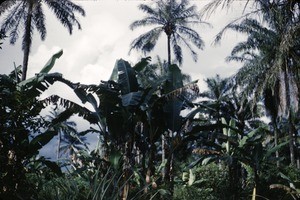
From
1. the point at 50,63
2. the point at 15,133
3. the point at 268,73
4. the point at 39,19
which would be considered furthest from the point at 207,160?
the point at 39,19

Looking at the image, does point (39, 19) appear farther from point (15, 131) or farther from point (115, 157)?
point (15, 131)

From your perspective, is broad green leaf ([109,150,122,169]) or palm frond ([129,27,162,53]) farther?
palm frond ([129,27,162,53])

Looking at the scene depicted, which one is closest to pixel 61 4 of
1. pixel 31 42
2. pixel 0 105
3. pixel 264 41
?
pixel 31 42

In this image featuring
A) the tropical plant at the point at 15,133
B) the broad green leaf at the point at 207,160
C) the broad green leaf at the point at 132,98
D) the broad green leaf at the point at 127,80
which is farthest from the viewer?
the broad green leaf at the point at 207,160

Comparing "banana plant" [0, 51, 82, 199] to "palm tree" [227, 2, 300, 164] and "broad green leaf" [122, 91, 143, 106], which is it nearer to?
"broad green leaf" [122, 91, 143, 106]

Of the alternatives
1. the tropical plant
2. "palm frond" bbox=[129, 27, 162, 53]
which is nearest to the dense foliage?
the tropical plant

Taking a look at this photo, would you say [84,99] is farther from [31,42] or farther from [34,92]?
[31,42]

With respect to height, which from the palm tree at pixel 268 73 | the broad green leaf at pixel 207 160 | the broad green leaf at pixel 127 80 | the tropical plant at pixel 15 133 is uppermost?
the palm tree at pixel 268 73

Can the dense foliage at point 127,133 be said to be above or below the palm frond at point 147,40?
below

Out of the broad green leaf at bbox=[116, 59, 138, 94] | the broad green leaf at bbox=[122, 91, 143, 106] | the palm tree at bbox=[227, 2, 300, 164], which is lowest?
the broad green leaf at bbox=[122, 91, 143, 106]

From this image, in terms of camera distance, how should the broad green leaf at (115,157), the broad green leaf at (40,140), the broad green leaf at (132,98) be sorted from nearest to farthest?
1. the broad green leaf at (40,140)
2. the broad green leaf at (132,98)
3. the broad green leaf at (115,157)

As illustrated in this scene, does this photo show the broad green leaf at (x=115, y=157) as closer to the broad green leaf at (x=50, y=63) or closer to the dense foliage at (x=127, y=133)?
the dense foliage at (x=127, y=133)

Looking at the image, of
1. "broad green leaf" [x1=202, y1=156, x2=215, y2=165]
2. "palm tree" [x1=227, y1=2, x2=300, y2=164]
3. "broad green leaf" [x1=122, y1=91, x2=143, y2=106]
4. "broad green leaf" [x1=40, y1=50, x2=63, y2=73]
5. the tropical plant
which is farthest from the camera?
"palm tree" [x1=227, y1=2, x2=300, y2=164]

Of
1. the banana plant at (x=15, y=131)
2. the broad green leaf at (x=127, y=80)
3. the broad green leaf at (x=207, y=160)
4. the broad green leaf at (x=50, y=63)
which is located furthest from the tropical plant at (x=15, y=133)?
the broad green leaf at (x=207, y=160)
